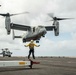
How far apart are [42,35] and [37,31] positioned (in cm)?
214

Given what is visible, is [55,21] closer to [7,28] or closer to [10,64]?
[7,28]

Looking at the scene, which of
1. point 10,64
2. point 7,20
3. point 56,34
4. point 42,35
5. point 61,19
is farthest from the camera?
point 61,19

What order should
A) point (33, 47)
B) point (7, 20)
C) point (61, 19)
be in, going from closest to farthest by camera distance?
point (33, 47) → point (7, 20) → point (61, 19)

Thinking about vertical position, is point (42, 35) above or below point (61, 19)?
below

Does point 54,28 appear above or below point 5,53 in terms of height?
above

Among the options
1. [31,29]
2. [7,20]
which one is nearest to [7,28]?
[7,20]

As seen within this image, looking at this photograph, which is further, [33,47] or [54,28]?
[54,28]

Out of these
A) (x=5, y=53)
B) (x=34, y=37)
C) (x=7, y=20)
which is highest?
(x=7, y=20)

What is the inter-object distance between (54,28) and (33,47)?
140 feet

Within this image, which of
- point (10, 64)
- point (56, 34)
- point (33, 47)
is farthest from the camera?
point (56, 34)

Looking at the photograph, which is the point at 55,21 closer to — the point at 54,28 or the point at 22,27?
the point at 54,28

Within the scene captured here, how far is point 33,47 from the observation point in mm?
25875

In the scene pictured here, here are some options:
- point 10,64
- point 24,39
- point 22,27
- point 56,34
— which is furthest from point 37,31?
point 10,64

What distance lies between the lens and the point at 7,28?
56750 mm
